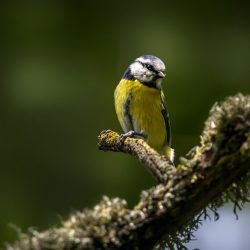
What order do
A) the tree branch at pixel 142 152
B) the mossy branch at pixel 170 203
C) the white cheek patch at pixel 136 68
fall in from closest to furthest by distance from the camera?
the mossy branch at pixel 170 203
the tree branch at pixel 142 152
the white cheek patch at pixel 136 68

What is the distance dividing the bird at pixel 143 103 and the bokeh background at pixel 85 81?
0.09 m

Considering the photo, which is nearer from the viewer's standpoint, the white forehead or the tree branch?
the tree branch

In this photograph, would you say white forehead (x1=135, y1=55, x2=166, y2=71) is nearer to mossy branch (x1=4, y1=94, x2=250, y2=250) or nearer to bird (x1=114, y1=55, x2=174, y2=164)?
bird (x1=114, y1=55, x2=174, y2=164)

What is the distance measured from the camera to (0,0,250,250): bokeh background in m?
3.14

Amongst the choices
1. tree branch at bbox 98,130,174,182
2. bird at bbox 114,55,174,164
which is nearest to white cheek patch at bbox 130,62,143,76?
bird at bbox 114,55,174,164

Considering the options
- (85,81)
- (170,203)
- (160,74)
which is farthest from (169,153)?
(170,203)

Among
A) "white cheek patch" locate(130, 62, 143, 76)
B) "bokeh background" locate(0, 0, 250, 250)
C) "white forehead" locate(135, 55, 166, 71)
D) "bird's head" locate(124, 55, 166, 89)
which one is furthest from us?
"white cheek patch" locate(130, 62, 143, 76)

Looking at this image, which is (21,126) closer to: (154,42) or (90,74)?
(90,74)

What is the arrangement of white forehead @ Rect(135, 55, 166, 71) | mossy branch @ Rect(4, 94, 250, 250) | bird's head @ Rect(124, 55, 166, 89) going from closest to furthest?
mossy branch @ Rect(4, 94, 250, 250), white forehead @ Rect(135, 55, 166, 71), bird's head @ Rect(124, 55, 166, 89)

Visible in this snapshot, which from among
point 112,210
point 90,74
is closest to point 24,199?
point 90,74

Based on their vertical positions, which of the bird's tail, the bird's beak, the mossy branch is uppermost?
the bird's beak

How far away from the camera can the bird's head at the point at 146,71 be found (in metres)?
3.54

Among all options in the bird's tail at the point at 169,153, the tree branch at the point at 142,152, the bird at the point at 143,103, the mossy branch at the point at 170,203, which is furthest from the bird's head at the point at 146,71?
the mossy branch at the point at 170,203

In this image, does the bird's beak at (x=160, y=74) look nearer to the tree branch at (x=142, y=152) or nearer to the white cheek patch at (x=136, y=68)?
the white cheek patch at (x=136, y=68)
